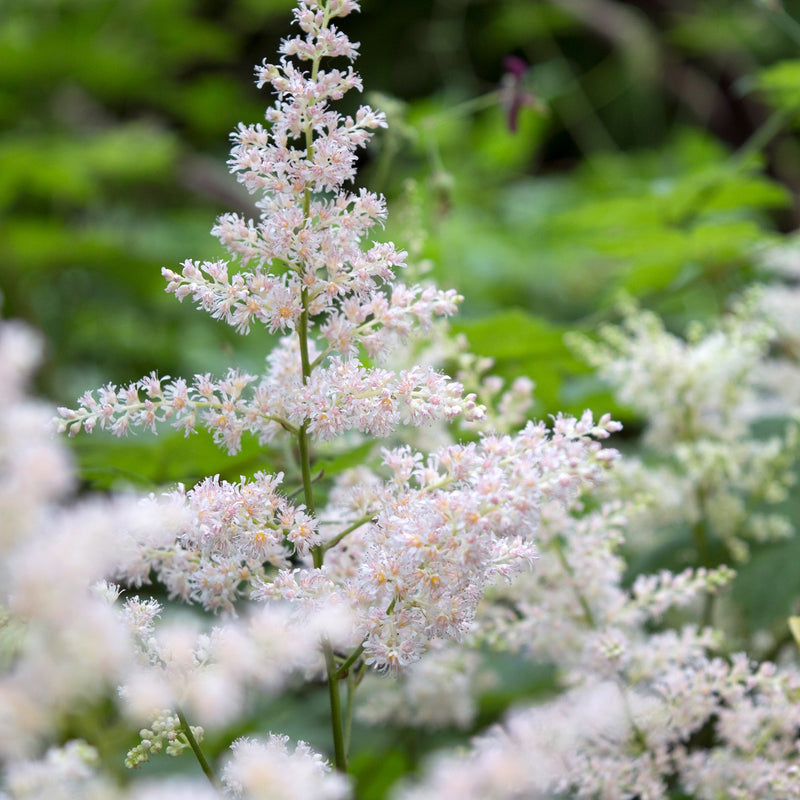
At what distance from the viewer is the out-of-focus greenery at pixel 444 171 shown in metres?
1.13

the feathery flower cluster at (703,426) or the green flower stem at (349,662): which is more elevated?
the feathery flower cluster at (703,426)

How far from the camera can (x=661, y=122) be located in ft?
11.4

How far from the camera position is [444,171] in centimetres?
111

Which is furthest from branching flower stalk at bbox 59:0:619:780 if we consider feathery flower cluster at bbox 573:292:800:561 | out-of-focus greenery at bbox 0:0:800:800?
feathery flower cluster at bbox 573:292:800:561

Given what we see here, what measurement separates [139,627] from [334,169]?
0.28m

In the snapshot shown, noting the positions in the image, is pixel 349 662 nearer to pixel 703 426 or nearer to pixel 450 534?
pixel 450 534

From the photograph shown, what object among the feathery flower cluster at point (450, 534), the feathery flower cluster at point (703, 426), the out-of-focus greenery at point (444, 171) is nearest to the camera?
the feathery flower cluster at point (450, 534)

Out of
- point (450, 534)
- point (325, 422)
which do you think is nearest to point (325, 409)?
point (325, 422)

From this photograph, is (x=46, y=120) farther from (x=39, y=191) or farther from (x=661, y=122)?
(x=661, y=122)

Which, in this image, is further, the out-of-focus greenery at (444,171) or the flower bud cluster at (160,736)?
the out-of-focus greenery at (444,171)

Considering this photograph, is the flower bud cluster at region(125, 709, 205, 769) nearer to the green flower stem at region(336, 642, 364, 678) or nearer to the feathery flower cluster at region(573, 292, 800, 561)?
the green flower stem at region(336, 642, 364, 678)

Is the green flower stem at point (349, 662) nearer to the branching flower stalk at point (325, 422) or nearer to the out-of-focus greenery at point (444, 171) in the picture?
the branching flower stalk at point (325, 422)

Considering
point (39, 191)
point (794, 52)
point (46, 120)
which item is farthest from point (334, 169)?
point (794, 52)

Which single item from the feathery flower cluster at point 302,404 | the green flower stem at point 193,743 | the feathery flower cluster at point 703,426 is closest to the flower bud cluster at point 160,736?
the green flower stem at point 193,743
